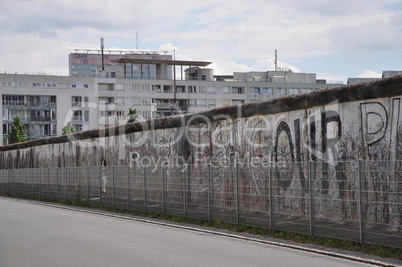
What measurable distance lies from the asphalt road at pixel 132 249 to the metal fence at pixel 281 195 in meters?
1.20

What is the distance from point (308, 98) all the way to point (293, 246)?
505 cm

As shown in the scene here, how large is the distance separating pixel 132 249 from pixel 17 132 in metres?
81.0

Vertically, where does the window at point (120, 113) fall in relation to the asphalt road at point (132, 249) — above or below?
above

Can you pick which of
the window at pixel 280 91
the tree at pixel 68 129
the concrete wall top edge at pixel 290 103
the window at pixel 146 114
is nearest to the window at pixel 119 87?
the window at pixel 146 114

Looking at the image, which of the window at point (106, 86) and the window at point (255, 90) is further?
the window at point (255, 90)

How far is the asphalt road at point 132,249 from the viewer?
9516 millimetres

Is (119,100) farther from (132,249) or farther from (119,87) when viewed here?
(132,249)

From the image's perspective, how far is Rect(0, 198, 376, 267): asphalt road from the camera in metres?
9.52

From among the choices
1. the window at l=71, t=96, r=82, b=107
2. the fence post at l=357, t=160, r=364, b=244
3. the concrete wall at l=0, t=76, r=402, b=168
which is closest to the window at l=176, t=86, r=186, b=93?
the window at l=71, t=96, r=82, b=107

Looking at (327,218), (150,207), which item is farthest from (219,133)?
(327,218)

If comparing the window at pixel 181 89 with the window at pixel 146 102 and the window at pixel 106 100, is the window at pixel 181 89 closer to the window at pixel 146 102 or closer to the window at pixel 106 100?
the window at pixel 146 102

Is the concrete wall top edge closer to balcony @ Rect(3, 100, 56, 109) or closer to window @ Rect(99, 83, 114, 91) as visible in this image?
balcony @ Rect(3, 100, 56, 109)

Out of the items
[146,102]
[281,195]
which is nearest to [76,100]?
[146,102]

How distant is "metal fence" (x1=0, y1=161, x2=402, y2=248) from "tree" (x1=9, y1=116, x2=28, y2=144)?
224 ft
